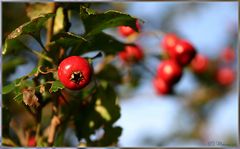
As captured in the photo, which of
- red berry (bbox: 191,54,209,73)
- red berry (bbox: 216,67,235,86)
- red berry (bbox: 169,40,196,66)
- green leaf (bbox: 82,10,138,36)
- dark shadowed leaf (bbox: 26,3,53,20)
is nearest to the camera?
green leaf (bbox: 82,10,138,36)

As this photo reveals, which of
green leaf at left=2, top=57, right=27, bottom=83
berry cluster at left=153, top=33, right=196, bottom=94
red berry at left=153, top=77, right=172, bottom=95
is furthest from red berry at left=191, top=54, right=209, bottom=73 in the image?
green leaf at left=2, top=57, right=27, bottom=83

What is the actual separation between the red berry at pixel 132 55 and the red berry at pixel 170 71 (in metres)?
0.24

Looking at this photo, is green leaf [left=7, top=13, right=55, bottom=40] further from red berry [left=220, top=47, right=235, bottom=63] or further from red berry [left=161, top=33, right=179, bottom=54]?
red berry [left=220, top=47, right=235, bottom=63]

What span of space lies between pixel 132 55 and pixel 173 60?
1.29 ft

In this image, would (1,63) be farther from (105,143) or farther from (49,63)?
(105,143)

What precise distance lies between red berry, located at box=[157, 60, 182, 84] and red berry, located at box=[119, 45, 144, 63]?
237 millimetres

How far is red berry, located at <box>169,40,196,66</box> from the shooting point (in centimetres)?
372

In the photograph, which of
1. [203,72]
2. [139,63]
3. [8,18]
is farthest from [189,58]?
[203,72]

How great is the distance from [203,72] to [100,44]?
13.0 ft

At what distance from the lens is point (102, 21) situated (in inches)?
87.4

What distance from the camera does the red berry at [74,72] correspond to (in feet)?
6.40

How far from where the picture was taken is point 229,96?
7.15m

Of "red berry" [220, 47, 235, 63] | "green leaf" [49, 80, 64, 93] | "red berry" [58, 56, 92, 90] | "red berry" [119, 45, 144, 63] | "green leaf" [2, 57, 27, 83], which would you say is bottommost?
"red berry" [220, 47, 235, 63]

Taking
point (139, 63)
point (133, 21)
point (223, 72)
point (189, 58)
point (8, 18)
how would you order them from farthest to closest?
1. point (223, 72)
2. point (139, 63)
3. point (8, 18)
4. point (189, 58)
5. point (133, 21)
